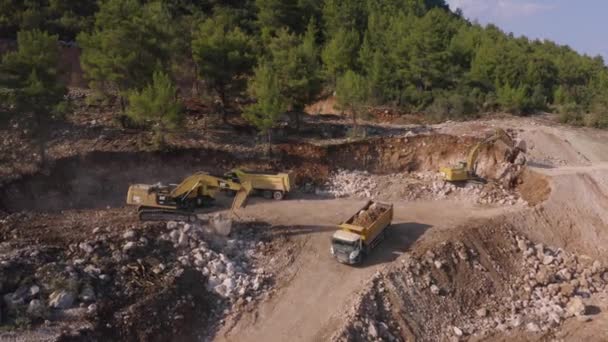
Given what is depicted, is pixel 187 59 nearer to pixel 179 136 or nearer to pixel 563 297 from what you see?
pixel 179 136

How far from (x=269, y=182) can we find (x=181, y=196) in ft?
15.4

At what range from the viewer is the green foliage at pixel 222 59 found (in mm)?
29859

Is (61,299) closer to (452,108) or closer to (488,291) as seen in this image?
(488,291)

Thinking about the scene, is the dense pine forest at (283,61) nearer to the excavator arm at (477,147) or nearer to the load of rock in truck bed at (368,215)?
the excavator arm at (477,147)

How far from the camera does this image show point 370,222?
21.0m

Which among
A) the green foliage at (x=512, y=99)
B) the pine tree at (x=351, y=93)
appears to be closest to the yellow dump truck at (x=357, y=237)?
the pine tree at (x=351, y=93)

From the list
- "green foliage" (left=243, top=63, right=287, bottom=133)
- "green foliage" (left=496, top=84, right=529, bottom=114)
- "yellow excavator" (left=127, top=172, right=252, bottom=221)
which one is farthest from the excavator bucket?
"green foliage" (left=496, top=84, right=529, bottom=114)

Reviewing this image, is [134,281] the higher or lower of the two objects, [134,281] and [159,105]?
the lower

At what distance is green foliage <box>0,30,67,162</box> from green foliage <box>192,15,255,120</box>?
307 inches

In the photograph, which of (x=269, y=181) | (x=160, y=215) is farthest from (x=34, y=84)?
(x=269, y=181)

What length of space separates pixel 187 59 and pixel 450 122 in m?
18.7

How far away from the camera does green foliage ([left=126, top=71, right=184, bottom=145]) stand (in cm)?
2556

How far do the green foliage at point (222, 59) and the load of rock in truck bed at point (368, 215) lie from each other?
13016 mm

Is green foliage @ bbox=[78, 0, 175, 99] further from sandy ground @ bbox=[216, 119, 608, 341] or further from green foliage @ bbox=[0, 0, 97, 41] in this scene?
green foliage @ bbox=[0, 0, 97, 41]
